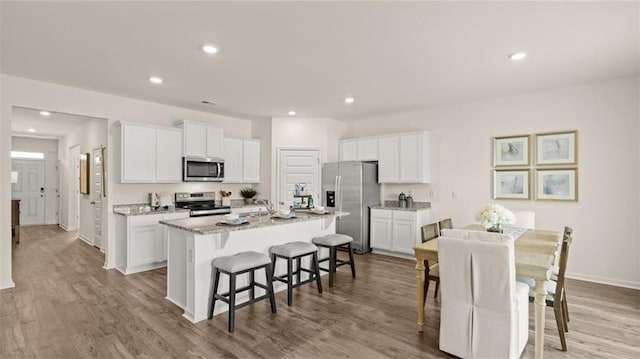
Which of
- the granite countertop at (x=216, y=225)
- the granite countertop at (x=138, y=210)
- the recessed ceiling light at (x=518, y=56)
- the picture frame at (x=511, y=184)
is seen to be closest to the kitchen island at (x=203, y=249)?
the granite countertop at (x=216, y=225)

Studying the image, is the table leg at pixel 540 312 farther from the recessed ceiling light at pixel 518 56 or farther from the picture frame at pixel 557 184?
the picture frame at pixel 557 184

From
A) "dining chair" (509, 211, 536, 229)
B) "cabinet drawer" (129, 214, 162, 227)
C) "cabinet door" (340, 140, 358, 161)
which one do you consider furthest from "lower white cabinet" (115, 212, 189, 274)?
"dining chair" (509, 211, 536, 229)

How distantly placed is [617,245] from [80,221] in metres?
9.57

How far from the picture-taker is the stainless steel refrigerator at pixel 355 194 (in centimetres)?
570

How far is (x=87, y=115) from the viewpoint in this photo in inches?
A: 177

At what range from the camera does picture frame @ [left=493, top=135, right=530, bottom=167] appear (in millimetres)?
4570

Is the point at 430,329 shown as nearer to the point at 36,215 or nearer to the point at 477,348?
the point at 477,348

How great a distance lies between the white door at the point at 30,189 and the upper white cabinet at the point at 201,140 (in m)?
6.53

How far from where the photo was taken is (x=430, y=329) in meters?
2.83

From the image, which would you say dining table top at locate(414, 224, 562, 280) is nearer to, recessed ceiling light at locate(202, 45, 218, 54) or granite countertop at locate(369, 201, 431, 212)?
granite countertop at locate(369, 201, 431, 212)

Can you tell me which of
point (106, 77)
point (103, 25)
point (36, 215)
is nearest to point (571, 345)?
point (103, 25)

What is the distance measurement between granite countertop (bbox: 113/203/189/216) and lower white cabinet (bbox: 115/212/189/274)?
0.05 metres

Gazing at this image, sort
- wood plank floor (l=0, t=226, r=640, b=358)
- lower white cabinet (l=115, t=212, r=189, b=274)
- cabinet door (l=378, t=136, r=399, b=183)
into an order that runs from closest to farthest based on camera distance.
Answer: wood plank floor (l=0, t=226, r=640, b=358) < lower white cabinet (l=115, t=212, r=189, b=274) < cabinet door (l=378, t=136, r=399, b=183)

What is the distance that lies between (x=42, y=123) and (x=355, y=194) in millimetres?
6711
